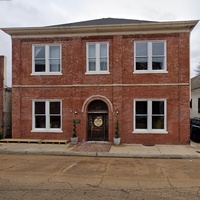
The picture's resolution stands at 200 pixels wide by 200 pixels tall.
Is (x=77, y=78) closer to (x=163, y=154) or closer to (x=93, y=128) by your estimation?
(x=93, y=128)

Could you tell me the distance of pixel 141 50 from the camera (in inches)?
A: 635

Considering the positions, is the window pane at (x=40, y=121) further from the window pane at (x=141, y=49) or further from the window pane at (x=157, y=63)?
the window pane at (x=157, y=63)

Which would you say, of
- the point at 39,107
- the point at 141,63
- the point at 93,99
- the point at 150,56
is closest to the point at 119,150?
the point at 93,99

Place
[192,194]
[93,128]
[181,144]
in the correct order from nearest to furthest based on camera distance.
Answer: [192,194] < [181,144] < [93,128]

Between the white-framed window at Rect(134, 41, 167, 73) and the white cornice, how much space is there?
836 millimetres

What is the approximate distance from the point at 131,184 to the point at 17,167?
5.06 metres

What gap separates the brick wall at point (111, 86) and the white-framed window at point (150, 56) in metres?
0.30

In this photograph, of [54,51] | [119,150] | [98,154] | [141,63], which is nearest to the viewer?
[98,154]

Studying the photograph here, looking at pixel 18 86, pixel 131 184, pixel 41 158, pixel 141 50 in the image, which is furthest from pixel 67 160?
pixel 141 50

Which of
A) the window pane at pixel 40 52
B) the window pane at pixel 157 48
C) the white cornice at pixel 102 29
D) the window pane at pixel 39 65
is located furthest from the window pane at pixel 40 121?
the window pane at pixel 157 48

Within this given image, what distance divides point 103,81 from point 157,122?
14.8 feet

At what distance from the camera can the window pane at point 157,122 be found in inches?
626

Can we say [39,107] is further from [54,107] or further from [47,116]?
[54,107]

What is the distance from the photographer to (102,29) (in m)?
16.0
